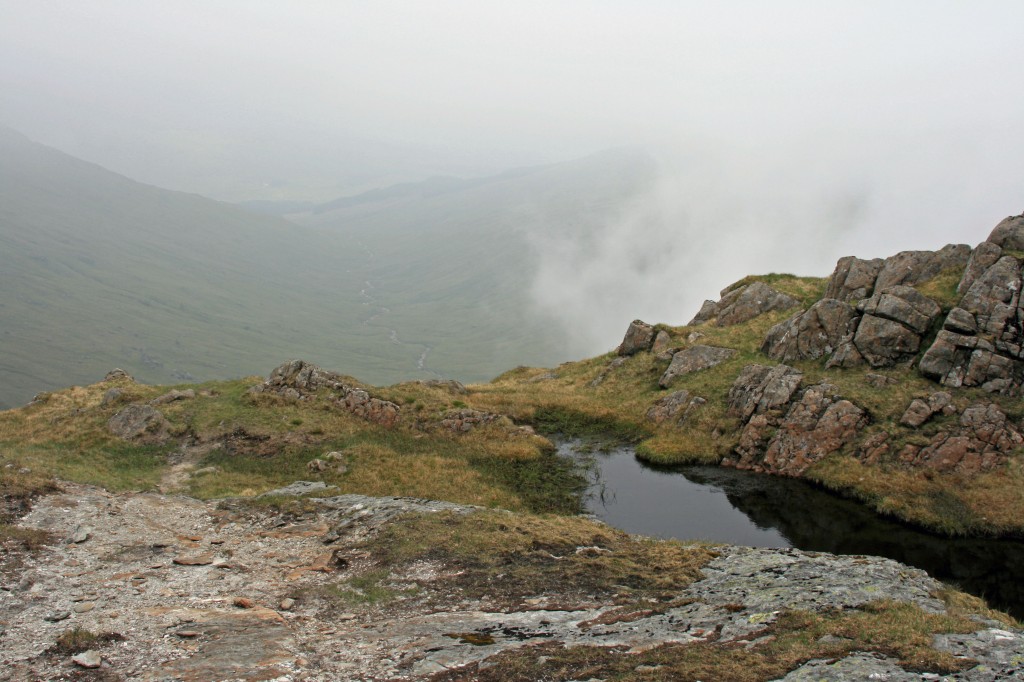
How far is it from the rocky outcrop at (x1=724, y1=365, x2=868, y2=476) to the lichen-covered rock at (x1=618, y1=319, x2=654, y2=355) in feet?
69.9

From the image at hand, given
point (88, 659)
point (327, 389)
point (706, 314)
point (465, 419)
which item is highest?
point (706, 314)

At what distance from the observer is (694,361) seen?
66.1 m

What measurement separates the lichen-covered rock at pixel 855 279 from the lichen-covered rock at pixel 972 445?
67.4ft

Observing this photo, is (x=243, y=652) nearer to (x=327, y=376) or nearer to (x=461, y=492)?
(x=461, y=492)

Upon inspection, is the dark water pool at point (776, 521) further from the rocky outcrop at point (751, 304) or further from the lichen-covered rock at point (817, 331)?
the rocky outcrop at point (751, 304)

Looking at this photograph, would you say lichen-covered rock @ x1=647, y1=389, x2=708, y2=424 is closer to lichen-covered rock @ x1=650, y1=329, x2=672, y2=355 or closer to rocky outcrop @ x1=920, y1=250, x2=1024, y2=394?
lichen-covered rock @ x1=650, y1=329, x2=672, y2=355

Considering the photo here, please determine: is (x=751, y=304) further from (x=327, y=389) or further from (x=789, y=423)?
(x=327, y=389)

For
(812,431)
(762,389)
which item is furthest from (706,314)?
(812,431)

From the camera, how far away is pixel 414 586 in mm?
26406

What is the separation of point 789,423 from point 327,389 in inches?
1589

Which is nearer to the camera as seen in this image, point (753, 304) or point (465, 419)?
point (465, 419)

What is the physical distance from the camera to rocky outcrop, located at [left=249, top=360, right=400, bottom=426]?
55344 millimetres

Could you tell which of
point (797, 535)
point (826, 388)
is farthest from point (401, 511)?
point (826, 388)

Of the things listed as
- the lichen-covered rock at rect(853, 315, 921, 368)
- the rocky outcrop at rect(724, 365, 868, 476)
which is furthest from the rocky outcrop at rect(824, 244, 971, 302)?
the rocky outcrop at rect(724, 365, 868, 476)
